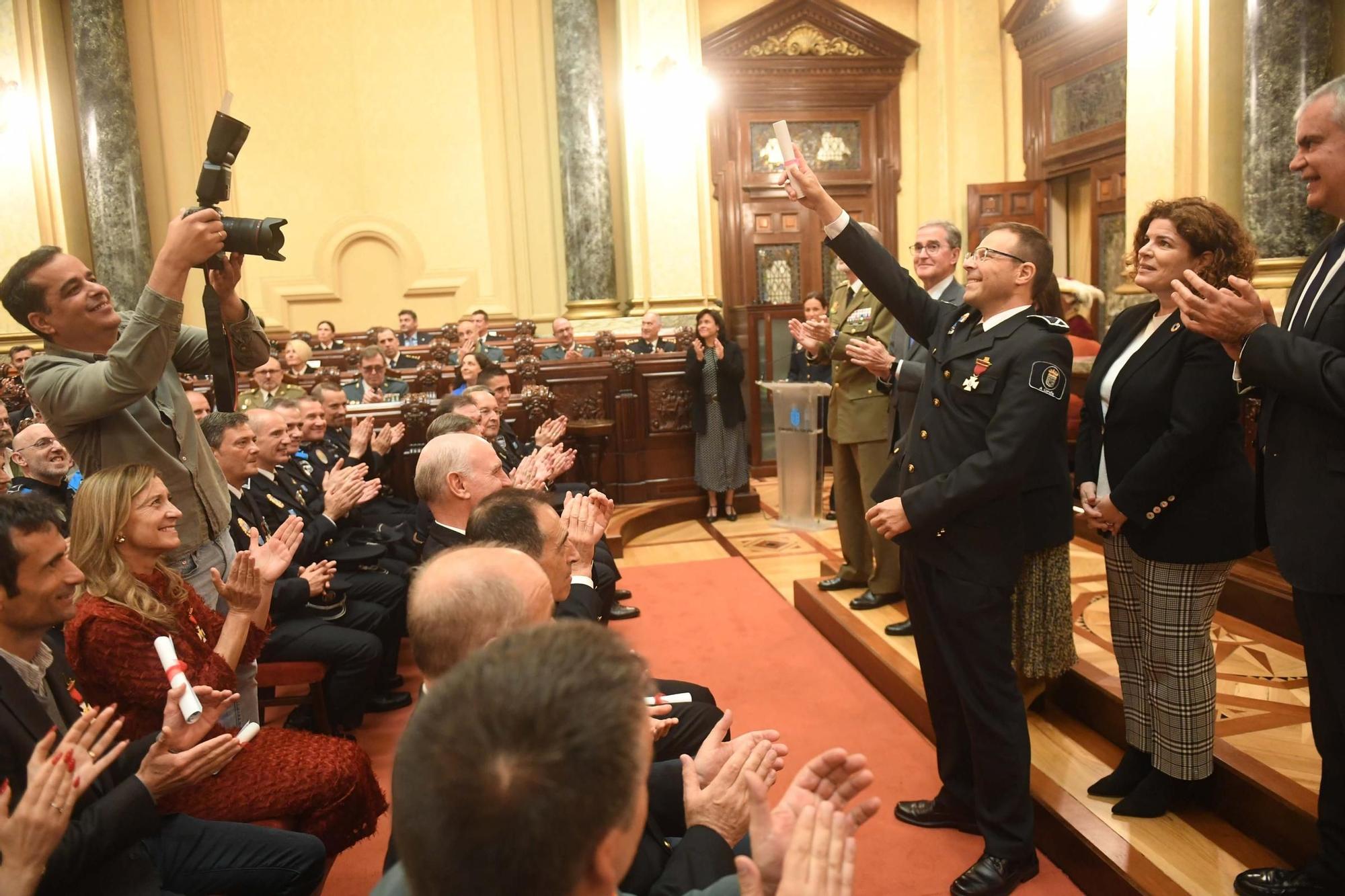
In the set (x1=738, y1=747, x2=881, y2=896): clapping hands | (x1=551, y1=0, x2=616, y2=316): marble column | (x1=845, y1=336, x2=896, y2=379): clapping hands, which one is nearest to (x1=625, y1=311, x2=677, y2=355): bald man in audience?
(x1=551, y1=0, x2=616, y2=316): marble column

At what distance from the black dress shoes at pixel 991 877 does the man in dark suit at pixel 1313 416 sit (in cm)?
50

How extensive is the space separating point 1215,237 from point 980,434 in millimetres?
641

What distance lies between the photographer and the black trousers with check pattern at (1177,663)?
2.19 meters

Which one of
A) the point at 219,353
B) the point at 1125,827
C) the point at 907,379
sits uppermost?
the point at 219,353

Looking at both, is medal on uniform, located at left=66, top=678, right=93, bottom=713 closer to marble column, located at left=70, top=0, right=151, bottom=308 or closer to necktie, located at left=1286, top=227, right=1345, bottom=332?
necktie, located at left=1286, top=227, right=1345, bottom=332

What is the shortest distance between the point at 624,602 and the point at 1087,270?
17.7 feet

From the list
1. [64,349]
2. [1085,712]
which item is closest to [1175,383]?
[1085,712]

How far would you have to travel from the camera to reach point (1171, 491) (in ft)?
7.02

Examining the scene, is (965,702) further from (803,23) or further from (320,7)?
(320,7)

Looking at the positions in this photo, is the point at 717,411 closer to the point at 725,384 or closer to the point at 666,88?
the point at 725,384

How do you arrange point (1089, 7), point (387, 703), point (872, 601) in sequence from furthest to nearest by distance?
point (1089, 7), point (872, 601), point (387, 703)

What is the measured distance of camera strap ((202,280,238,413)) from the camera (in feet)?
7.18

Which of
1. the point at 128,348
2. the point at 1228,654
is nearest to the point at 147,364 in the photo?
the point at 128,348

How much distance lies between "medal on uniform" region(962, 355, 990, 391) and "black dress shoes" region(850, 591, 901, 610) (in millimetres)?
1941
